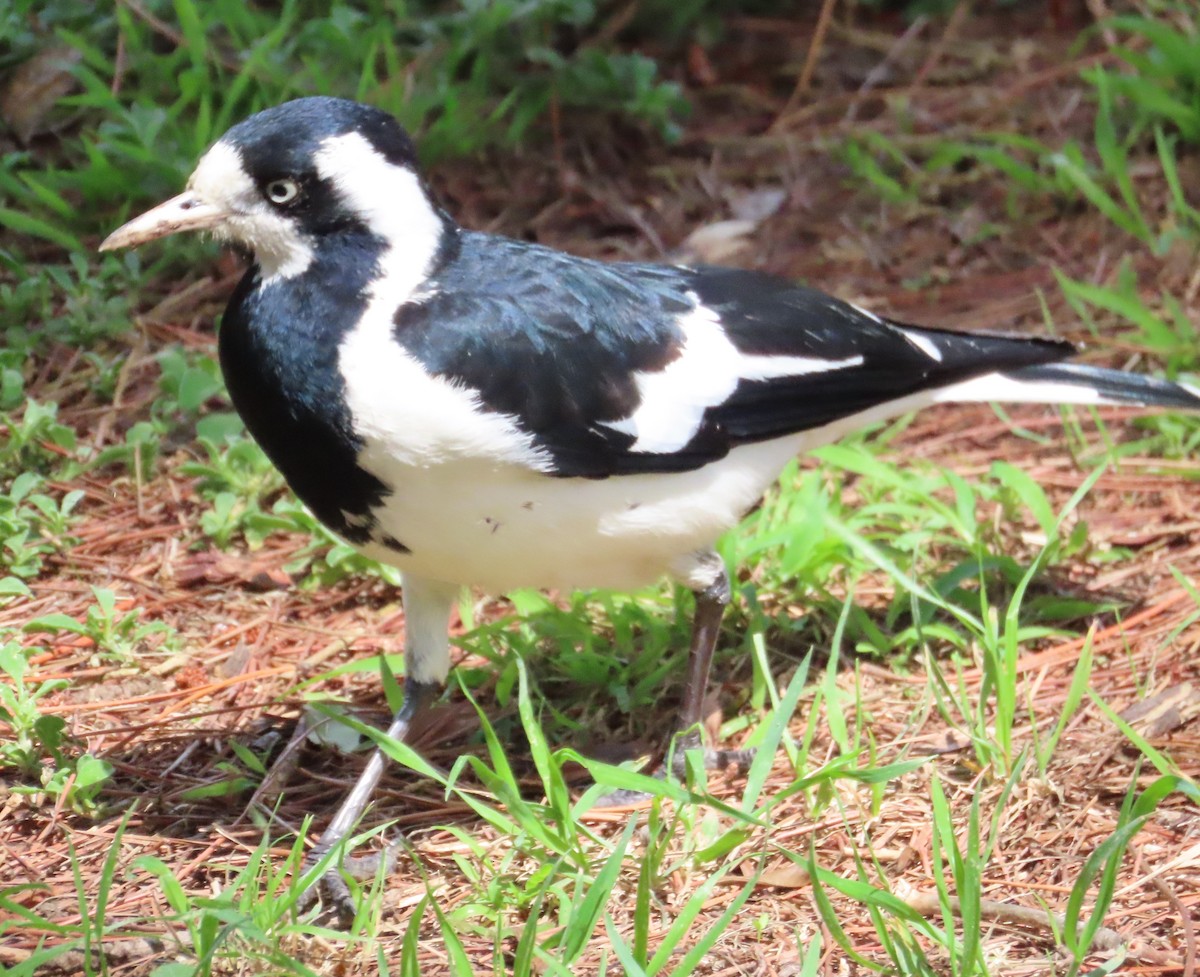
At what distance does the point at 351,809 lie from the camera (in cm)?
261

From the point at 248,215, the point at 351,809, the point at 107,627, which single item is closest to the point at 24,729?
the point at 107,627

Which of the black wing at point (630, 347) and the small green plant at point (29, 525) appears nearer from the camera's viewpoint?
the black wing at point (630, 347)

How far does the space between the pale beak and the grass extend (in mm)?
824

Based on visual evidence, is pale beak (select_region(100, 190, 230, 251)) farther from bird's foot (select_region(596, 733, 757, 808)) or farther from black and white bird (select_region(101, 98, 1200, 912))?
bird's foot (select_region(596, 733, 757, 808))

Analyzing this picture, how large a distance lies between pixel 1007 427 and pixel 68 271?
8.13 ft

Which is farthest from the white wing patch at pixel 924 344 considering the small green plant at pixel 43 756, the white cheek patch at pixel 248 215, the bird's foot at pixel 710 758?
the small green plant at pixel 43 756

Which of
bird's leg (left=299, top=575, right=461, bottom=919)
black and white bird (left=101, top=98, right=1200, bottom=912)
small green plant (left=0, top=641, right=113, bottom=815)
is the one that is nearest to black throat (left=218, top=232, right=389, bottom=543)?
black and white bird (left=101, top=98, right=1200, bottom=912)

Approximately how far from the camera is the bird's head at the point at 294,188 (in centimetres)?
241

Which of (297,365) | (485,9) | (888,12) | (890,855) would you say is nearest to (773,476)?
(890,855)

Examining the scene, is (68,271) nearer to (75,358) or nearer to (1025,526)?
(75,358)

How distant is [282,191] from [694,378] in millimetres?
805

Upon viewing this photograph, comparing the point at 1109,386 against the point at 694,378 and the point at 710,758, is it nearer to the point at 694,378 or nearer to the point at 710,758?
the point at 694,378

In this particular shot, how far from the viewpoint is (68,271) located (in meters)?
3.87

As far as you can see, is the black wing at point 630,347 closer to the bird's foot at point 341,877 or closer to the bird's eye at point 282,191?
the bird's eye at point 282,191
